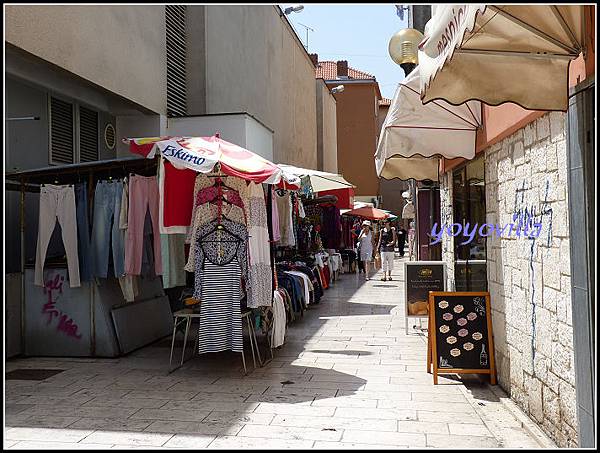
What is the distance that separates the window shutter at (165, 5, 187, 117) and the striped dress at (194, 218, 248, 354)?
548 centimetres

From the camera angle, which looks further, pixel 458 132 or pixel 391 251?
pixel 391 251

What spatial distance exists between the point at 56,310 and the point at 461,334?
536 centimetres

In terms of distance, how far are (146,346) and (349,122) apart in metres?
36.3

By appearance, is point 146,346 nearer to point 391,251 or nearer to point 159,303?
point 159,303

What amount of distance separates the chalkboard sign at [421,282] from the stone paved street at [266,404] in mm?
818

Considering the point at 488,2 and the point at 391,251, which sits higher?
the point at 488,2

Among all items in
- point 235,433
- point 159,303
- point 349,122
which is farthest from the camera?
point 349,122

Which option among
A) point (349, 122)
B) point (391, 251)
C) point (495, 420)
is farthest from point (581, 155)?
point (349, 122)

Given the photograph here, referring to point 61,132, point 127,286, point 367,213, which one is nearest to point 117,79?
point 61,132

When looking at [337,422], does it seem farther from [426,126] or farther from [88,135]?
[88,135]

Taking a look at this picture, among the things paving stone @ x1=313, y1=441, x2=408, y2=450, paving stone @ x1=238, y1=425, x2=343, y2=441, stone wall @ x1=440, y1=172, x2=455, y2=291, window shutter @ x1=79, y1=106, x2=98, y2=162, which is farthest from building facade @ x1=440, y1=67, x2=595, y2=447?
window shutter @ x1=79, y1=106, x2=98, y2=162

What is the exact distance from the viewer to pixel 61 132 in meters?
9.80

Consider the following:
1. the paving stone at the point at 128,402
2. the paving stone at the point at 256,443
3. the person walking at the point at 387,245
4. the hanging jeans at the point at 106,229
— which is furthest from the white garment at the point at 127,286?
the person walking at the point at 387,245

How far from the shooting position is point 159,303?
990 cm
